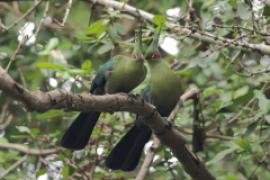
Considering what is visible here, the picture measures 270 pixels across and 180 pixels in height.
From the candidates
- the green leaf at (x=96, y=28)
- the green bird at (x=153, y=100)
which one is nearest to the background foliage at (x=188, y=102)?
the green leaf at (x=96, y=28)

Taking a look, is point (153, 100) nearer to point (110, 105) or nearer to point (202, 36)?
point (202, 36)

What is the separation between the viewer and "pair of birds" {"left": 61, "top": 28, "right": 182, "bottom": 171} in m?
3.06

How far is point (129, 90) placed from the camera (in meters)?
3.12

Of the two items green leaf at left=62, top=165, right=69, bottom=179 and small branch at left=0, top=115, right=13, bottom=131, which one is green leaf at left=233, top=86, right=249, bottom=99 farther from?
small branch at left=0, top=115, right=13, bottom=131

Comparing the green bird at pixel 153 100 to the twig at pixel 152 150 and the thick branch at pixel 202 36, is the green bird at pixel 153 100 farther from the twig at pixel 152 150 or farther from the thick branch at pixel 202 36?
the thick branch at pixel 202 36

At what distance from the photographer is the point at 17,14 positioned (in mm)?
4797

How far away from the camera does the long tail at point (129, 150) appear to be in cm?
339

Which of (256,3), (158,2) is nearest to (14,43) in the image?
(158,2)

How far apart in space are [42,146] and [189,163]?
1.21 metres

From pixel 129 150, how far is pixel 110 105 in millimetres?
1085

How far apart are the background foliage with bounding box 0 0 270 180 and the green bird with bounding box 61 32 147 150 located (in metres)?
0.09

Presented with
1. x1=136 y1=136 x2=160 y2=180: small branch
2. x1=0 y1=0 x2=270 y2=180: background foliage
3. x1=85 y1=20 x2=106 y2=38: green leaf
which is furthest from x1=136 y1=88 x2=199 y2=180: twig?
x1=85 y1=20 x2=106 y2=38: green leaf

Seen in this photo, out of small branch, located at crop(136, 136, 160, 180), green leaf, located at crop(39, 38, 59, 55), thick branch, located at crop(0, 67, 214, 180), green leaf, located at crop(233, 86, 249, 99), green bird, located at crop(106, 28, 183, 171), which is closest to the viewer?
thick branch, located at crop(0, 67, 214, 180)

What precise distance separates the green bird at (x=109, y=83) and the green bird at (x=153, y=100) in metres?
0.17
